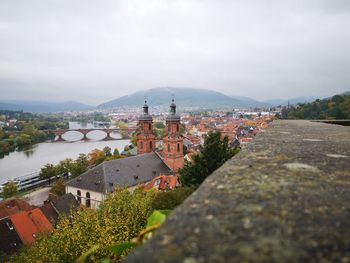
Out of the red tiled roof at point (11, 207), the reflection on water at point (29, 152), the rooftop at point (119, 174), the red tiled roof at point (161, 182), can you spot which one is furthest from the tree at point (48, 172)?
the reflection on water at point (29, 152)

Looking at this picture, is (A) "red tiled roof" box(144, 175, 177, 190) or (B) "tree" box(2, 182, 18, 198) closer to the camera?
(A) "red tiled roof" box(144, 175, 177, 190)

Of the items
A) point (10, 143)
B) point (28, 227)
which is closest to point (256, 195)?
point (28, 227)

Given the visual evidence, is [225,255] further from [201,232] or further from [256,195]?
[256,195]

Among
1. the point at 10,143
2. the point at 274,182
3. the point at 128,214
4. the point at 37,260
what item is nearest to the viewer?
the point at 274,182

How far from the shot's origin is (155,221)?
4.24 ft

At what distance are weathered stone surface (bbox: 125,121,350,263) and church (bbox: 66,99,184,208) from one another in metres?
23.7

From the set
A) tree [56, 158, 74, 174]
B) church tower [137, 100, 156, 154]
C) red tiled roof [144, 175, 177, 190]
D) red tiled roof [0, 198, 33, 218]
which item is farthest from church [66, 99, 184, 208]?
tree [56, 158, 74, 174]

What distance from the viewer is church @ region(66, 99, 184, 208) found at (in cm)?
2612

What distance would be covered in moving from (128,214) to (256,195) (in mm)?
11584

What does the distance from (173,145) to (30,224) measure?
1613 cm

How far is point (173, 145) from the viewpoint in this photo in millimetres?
31547

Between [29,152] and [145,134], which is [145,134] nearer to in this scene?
[145,134]

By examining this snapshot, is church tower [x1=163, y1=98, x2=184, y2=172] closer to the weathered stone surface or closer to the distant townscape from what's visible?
the distant townscape

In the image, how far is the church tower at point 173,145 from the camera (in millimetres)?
31656
